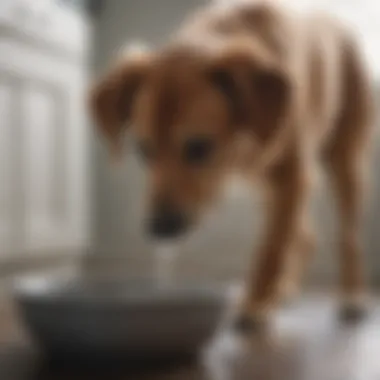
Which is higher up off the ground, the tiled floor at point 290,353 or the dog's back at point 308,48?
the dog's back at point 308,48

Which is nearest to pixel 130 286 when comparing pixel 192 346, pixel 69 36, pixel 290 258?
pixel 192 346

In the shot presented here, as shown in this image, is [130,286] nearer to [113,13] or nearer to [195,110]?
[195,110]

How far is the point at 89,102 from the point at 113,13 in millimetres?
1348

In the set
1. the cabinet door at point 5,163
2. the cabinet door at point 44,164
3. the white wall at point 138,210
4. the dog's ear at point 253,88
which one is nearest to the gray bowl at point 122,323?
the dog's ear at point 253,88

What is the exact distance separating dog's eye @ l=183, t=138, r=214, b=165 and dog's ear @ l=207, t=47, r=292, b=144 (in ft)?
0.21

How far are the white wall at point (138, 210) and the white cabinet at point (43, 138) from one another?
0.36 ft

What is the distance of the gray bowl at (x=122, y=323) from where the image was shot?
3.63 feet

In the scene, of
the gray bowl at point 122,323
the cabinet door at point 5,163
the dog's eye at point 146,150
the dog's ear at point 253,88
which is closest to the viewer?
the gray bowl at point 122,323

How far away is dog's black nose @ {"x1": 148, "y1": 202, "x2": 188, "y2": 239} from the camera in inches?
65.2

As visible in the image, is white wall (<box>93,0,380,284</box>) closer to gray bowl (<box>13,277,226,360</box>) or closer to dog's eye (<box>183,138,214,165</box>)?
dog's eye (<box>183,138,214,165</box>)

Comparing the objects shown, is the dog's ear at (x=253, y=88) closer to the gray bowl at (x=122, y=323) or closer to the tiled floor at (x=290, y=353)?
the tiled floor at (x=290, y=353)

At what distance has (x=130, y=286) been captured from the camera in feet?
4.77

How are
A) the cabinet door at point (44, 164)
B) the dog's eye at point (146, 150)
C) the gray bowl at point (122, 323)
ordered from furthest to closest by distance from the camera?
the cabinet door at point (44, 164) < the dog's eye at point (146, 150) < the gray bowl at point (122, 323)

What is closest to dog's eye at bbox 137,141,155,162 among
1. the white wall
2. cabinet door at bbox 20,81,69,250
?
cabinet door at bbox 20,81,69,250
